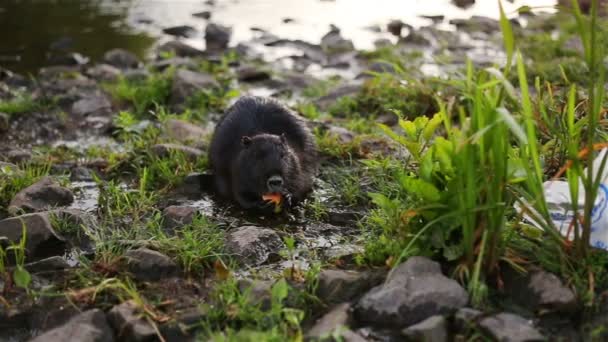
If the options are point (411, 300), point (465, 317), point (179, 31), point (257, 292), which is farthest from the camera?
point (179, 31)

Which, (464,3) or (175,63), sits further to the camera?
(464,3)

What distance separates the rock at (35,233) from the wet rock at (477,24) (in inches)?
340

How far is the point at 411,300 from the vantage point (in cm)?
325

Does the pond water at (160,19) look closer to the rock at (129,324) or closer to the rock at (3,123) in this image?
the rock at (3,123)

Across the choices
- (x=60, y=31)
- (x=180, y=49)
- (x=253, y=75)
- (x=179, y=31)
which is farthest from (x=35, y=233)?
(x=60, y=31)

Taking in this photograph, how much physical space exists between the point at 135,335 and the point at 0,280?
97 cm

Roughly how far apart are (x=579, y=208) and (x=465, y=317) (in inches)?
35.6

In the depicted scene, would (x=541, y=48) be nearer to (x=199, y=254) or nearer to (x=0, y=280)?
(x=199, y=254)

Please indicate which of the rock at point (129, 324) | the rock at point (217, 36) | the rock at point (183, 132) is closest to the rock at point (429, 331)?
the rock at point (129, 324)

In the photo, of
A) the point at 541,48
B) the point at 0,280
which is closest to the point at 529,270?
the point at 0,280

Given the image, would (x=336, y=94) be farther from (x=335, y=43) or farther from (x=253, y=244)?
(x=253, y=244)

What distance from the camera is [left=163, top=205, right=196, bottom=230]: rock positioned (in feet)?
15.0

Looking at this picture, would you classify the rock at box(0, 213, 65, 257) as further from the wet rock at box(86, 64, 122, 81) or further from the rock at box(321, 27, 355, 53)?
the rock at box(321, 27, 355, 53)

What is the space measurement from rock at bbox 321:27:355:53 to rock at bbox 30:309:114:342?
292 inches
